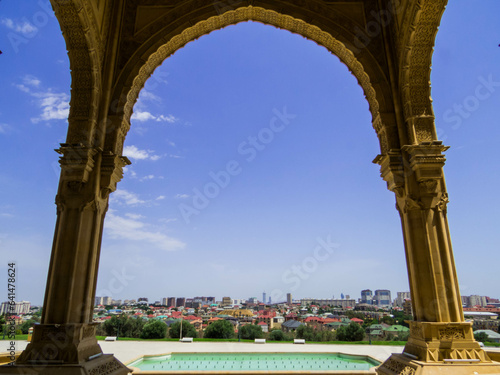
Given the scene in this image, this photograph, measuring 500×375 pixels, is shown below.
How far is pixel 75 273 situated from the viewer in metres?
5.92

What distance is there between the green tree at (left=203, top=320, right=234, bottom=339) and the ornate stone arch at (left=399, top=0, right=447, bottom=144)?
1707 cm

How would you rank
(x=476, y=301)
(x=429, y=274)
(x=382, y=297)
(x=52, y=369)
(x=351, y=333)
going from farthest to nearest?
(x=382, y=297)
(x=476, y=301)
(x=351, y=333)
(x=429, y=274)
(x=52, y=369)

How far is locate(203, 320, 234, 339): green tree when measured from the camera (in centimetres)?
1973

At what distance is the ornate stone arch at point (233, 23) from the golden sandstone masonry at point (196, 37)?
1.2 inches

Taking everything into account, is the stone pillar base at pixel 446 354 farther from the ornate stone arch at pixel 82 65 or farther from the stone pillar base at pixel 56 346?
the ornate stone arch at pixel 82 65

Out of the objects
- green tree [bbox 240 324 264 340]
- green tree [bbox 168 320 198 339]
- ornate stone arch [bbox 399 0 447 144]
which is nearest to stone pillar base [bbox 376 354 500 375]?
ornate stone arch [bbox 399 0 447 144]

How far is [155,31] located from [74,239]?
5.32 meters

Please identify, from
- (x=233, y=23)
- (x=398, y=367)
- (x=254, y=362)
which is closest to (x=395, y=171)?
(x=398, y=367)

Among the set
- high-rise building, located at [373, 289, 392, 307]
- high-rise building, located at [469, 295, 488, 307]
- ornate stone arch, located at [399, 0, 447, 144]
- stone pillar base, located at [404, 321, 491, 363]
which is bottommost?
high-rise building, located at [373, 289, 392, 307]

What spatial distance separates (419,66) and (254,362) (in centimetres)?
1002

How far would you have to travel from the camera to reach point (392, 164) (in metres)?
6.78

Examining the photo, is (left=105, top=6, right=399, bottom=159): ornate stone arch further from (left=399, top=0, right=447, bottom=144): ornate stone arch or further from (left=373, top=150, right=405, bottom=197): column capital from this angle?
(left=399, top=0, right=447, bottom=144): ornate stone arch

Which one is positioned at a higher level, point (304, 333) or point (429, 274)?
point (429, 274)
